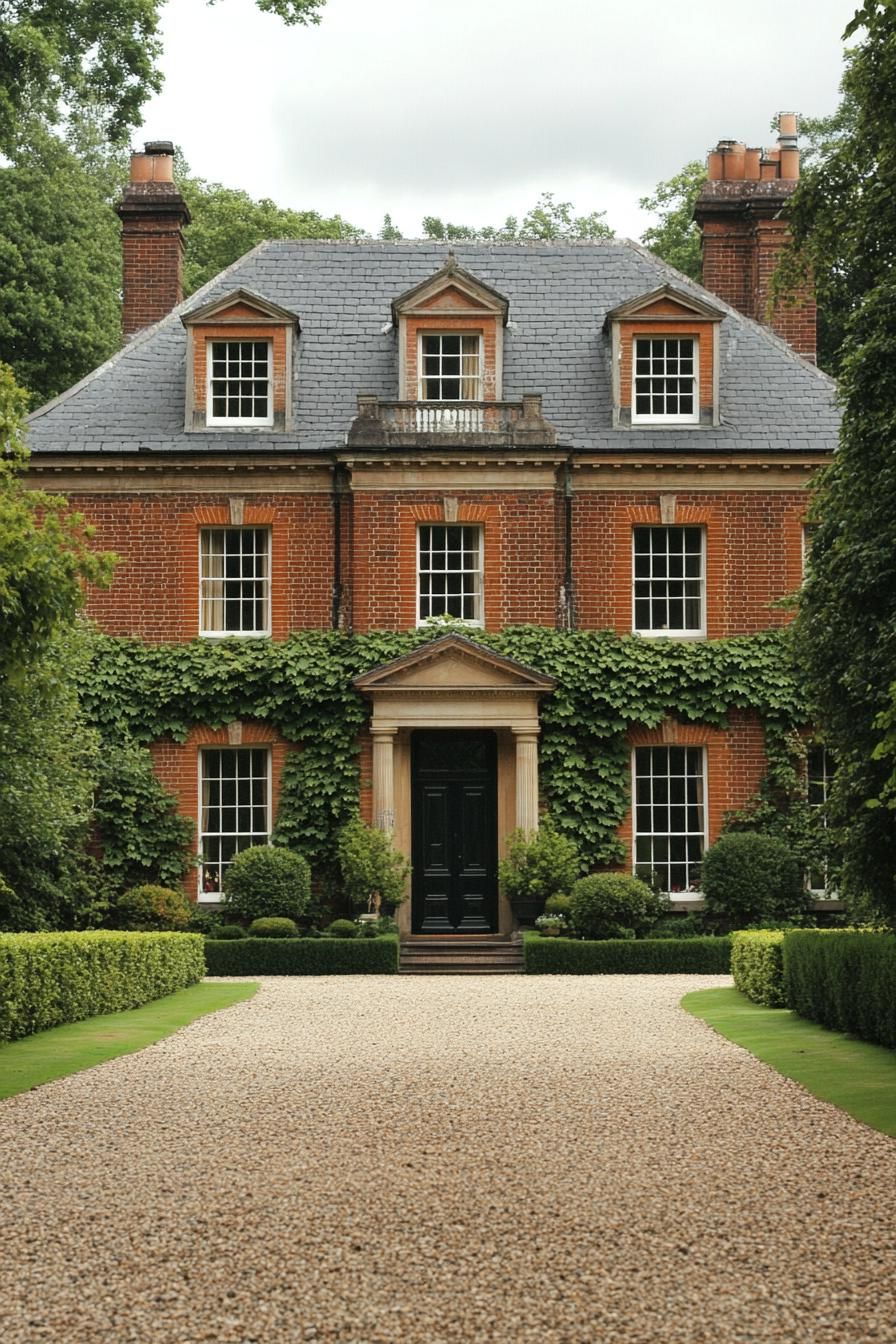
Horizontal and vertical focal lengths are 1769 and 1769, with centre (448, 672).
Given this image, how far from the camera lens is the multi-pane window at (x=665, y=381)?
28281 millimetres

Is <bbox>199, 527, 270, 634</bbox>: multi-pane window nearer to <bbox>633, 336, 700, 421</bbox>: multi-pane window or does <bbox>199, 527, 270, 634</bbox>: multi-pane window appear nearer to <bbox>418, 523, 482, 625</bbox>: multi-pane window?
<bbox>418, 523, 482, 625</bbox>: multi-pane window

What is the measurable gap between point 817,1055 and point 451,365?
55.2 ft

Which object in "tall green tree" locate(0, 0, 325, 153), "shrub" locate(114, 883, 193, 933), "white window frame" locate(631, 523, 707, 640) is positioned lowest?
"shrub" locate(114, 883, 193, 933)

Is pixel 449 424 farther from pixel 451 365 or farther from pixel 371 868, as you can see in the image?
pixel 371 868

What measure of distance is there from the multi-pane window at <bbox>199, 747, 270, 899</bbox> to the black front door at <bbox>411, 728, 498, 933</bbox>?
93.9 inches

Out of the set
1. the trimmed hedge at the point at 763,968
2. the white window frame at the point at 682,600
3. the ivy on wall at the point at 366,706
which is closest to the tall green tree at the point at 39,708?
the ivy on wall at the point at 366,706

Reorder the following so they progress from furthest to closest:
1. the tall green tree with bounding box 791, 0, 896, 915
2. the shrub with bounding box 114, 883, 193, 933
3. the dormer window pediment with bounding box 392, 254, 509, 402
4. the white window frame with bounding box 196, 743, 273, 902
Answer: the dormer window pediment with bounding box 392, 254, 509, 402 < the white window frame with bounding box 196, 743, 273, 902 < the shrub with bounding box 114, 883, 193, 933 < the tall green tree with bounding box 791, 0, 896, 915

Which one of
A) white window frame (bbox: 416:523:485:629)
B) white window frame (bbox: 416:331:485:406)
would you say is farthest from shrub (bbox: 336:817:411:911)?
white window frame (bbox: 416:331:485:406)

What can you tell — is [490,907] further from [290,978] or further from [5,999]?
[5,999]

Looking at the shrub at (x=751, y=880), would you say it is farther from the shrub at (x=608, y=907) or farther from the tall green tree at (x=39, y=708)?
the tall green tree at (x=39, y=708)

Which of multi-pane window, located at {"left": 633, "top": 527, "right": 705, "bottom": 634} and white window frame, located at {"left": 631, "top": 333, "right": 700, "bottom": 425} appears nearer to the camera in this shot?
multi-pane window, located at {"left": 633, "top": 527, "right": 705, "bottom": 634}

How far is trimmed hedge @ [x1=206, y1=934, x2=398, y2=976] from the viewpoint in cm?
2383

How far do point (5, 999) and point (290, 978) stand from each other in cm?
867

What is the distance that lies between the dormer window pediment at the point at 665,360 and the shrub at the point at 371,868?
7.77 metres
